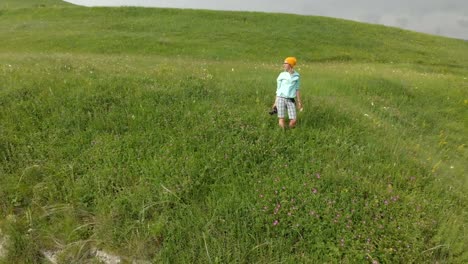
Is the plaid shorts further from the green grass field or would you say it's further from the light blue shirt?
the green grass field

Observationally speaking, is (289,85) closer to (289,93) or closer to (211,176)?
(289,93)

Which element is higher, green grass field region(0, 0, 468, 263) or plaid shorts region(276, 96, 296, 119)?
plaid shorts region(276, 96, 296, 119)

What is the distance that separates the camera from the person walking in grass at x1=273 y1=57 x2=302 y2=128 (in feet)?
21.3

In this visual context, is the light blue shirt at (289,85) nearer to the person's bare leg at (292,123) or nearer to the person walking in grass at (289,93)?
the person walking in grass at (289,93)

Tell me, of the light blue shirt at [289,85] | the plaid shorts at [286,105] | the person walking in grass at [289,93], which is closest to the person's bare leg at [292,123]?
the person walking in grass at [289,93]

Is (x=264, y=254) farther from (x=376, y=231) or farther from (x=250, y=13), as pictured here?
(x=250, y=13)

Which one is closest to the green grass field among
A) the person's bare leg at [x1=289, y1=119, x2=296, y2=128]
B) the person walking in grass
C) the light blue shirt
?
the person's bare leg at [x1=289, y1=119, x2=296, y2=128]

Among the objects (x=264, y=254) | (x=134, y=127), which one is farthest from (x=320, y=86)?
(x=264, y=254)

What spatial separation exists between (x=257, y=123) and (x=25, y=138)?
4930 mm

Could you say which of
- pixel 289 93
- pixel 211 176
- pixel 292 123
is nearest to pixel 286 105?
pixel 289 93

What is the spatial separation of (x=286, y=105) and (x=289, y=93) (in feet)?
0.96

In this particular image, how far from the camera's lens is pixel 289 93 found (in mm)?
6500

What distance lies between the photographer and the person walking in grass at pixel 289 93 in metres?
6.49

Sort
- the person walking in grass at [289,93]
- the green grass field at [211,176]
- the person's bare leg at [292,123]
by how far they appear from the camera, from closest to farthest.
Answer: the green grass field at [211,176]
the person walking in grass at [289,93]
the person's bare leg at [292,123]
